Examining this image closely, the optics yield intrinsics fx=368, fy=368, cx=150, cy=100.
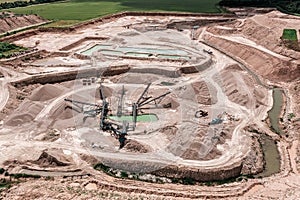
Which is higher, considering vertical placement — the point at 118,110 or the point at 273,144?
the point at 118,110

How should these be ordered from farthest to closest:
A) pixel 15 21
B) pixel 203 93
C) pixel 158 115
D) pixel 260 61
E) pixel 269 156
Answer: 1. pixel 15 21
2. pixel 260 61
3. pixel 203 93
4. pixel 158 115
5. pixel 269 156

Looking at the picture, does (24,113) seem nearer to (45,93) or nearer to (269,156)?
(45,93)

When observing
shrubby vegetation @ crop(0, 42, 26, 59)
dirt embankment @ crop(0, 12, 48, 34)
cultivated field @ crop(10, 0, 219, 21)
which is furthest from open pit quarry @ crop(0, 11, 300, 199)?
cultivated field @ crop(10, 0, 219, 21)

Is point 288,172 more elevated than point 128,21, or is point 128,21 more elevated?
point 128,21

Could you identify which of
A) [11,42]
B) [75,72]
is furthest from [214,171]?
[11,42]

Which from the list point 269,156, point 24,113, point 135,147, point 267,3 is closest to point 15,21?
point 24,113

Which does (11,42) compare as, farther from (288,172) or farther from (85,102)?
(288,172)
